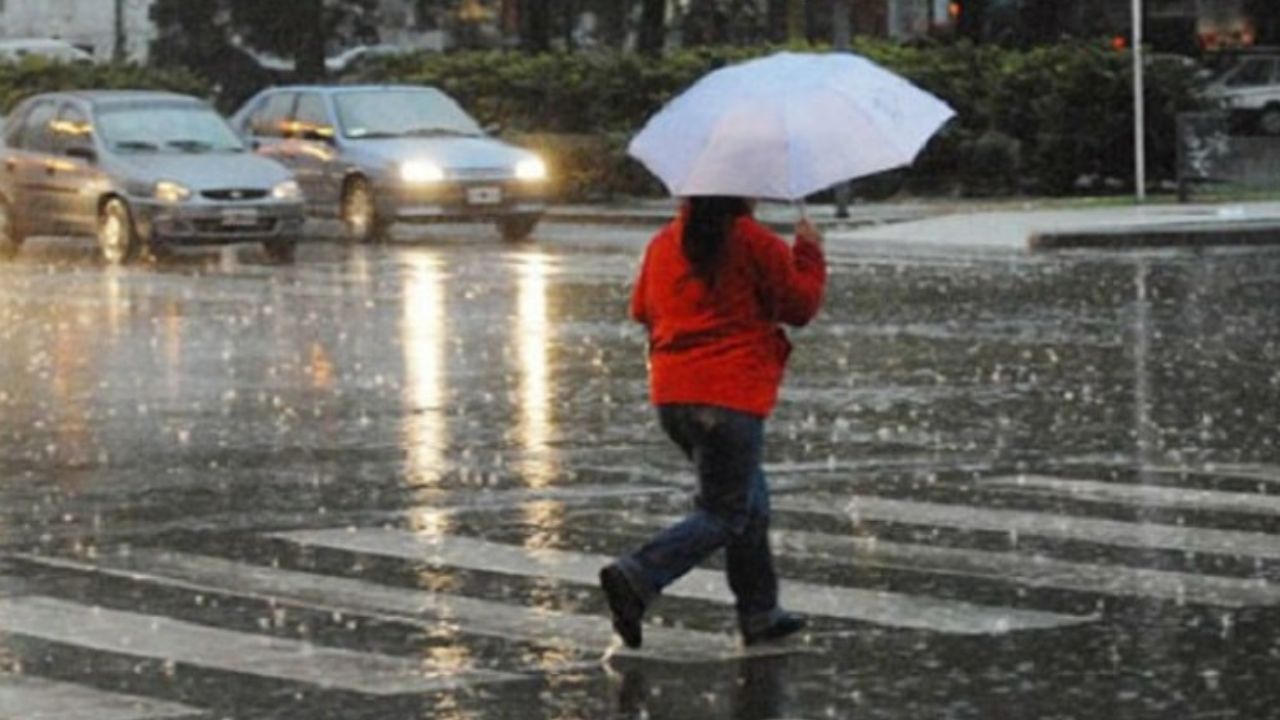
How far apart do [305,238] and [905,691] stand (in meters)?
27.8

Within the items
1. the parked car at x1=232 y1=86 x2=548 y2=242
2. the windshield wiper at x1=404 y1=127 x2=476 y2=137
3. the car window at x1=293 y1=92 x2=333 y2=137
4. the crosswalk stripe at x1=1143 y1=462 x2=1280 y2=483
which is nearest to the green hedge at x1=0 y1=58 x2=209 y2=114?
the parked car at x1=232 y1=86 x2=548 y2=242

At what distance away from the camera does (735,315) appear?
33.4 feet

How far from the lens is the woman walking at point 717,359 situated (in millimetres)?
10141

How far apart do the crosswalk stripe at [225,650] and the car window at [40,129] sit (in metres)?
23.0

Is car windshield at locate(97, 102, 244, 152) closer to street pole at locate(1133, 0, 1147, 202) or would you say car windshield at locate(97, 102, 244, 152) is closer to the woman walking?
street pole at locate(1133, 0, 1147, 202)

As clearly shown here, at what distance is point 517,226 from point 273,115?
3.53 meters

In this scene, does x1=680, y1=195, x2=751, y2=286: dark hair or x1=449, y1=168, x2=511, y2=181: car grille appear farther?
x1=449, y1=168, x2=511, y2=181: car grille

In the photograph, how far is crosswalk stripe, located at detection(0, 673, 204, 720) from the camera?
A: 935 centimetres

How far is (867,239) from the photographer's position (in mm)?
34312

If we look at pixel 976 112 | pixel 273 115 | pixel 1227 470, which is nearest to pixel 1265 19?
pixel 976 112

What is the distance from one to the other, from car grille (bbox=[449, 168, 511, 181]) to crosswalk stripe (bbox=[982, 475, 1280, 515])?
20.4 m

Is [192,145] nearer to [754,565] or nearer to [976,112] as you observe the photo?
[976,112]

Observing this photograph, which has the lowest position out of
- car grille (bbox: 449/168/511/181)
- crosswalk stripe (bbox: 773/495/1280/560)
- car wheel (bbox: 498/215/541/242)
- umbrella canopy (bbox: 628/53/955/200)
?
car wheel (bbox: 498/215/541/242)

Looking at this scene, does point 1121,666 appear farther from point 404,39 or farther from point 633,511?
point 404,39
